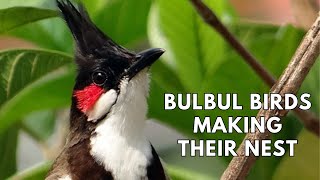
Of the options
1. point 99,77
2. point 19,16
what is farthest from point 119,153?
point 19,16

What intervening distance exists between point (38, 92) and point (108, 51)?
15cm

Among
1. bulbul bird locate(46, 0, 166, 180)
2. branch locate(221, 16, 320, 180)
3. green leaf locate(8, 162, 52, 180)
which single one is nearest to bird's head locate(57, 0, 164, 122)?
bulbul bird locate(46, 0, 166, 180)

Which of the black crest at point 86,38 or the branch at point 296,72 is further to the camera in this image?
the black crest at point 86,38

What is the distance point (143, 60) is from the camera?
1520mm

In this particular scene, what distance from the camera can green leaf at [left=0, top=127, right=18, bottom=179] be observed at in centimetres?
159

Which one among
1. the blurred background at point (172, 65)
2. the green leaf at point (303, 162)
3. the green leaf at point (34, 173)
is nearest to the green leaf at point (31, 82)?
the blurred background at point (172, 65)

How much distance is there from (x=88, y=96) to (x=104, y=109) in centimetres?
4

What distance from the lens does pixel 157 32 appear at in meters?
1.61

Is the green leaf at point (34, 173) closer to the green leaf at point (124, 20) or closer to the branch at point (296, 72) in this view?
the green leaf at point (124, 20)

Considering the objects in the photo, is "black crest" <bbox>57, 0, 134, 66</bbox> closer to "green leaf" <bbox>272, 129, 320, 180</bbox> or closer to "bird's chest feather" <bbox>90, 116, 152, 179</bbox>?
"bird's chest feather" <bbox>90, 116, 152, 179</bbox>

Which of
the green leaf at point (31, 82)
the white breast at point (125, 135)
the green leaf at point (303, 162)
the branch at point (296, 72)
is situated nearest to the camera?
the branch at point (296, 72)

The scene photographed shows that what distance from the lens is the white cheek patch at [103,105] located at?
61.5 inches

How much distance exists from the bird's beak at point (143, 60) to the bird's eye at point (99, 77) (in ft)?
0.13

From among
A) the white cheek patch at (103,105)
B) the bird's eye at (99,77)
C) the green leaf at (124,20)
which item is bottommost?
the white cheek patch at (103,105)
